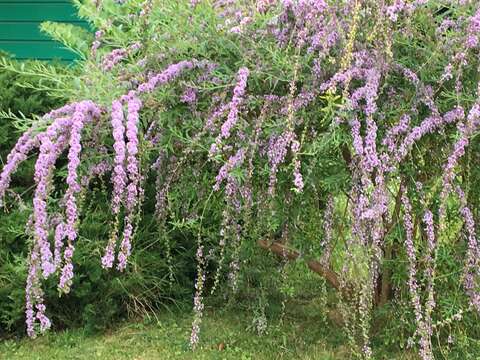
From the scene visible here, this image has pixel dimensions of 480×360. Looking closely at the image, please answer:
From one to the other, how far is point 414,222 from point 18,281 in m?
2.38

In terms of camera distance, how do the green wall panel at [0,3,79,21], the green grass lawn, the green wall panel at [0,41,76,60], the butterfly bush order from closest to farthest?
the butterfly bush
the green grass lawn
the green wall panel at [0,3,79,21]
the green wall panel at [0,41,76,60]

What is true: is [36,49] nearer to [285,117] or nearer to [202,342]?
[202,342]

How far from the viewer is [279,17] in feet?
9.43

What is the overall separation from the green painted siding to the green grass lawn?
4.05 m

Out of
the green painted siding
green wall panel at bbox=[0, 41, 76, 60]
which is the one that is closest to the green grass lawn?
the green painted siding

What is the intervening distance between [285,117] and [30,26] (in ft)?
19.3

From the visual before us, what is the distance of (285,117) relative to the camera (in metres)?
2.74

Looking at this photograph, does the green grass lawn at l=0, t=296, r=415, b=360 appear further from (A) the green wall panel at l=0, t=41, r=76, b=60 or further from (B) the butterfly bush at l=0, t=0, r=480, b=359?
(A) the green wall panel at l=0, t=41, r=76, b=60

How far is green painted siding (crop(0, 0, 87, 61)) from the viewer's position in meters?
7.58

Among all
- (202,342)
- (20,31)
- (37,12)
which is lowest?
(202,342)

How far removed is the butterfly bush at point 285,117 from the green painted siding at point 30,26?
15.5 ft

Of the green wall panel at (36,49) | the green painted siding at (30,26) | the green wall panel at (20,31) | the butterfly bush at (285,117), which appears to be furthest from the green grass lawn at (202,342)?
the green wall panel at (20,31)

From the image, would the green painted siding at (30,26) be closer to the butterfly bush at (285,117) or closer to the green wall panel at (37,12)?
the green wall panel at (37,12)

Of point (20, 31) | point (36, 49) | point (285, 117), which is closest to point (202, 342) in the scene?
point (285, 117)
